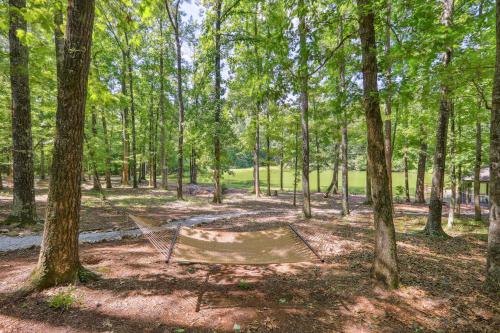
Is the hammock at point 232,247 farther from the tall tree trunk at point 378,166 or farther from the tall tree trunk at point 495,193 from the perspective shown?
the tall tree trunk at point 495,193

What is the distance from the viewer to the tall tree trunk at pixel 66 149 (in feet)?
10.2

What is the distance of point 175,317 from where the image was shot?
293 centimetres

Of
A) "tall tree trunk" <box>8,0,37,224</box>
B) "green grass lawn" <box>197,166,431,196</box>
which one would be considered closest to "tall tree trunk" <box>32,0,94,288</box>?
"tall tree trunk" <box>8,0,37,224</box>

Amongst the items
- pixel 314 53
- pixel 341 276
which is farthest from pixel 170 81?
pixel 341 276

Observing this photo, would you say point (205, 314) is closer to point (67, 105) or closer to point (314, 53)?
point (67, 105)

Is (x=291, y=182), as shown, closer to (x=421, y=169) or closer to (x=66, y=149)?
(x=421, y=169)

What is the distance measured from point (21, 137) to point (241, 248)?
6.51m

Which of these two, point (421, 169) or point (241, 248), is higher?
point (421, 169)

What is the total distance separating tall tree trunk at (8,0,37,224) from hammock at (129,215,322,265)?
4388mm

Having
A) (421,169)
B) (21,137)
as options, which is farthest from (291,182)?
(21,137)

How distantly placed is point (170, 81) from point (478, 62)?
1953 cm

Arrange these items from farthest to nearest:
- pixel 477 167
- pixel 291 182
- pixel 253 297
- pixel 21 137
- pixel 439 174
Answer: pixel 291 182
pixel 477 167
pixel 439 174
pixel 21 137
pixel 253 297

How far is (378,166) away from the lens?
11.8ft

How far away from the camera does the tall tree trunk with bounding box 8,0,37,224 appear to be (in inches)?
243
